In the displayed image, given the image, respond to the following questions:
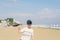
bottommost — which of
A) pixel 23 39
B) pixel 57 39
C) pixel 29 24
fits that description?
pixel 57 39

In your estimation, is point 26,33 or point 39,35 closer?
point 26,33

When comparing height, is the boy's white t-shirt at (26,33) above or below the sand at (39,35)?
above

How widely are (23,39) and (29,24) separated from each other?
550 mm


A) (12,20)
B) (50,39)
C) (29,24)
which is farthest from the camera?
(12,20)

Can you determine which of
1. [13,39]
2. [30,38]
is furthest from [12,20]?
[30,38]

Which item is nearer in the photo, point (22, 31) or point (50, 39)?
point (22, 31)

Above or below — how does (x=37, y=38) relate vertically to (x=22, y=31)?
below

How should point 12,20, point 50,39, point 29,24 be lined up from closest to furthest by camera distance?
point 29,24 → point 50,39 → point 12,20

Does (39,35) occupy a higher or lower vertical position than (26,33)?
lower

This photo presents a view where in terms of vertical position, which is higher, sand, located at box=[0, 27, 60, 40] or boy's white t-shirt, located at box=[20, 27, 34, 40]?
boy's white t-shirt, located at box=[20, 27, 34, 40]

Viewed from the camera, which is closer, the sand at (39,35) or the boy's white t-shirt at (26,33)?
the boy's white t-shirt at (26,33)

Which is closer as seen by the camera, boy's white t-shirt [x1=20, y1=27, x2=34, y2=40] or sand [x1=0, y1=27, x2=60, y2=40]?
boy's white t-shirt [x1=20, y1=27, x2=34, y2=40]

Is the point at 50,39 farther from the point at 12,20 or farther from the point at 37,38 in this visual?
the point at 12,20

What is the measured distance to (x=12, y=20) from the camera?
26.4 meters
